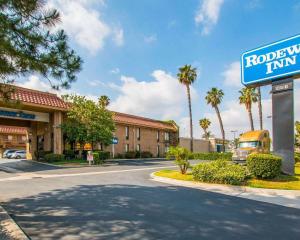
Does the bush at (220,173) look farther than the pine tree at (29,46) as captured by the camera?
Yes

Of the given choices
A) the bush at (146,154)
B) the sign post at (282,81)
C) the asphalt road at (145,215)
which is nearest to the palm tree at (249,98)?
the bush at (146,154)

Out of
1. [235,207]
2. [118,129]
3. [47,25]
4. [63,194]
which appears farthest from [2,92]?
[118,129]

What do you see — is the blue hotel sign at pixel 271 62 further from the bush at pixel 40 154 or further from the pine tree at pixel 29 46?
the bush at pixel 40 154

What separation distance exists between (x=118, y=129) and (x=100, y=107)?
425 inches

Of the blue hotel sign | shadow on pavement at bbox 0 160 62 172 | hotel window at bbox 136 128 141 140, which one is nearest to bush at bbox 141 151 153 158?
hotel window at bbox 136 128 141 140

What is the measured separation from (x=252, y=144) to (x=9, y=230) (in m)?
24.1

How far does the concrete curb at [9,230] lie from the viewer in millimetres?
5492

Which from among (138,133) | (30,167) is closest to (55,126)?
(30,167)

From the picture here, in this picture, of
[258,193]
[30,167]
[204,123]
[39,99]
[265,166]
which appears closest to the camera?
[258,193]

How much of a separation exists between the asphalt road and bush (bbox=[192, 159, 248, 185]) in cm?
223

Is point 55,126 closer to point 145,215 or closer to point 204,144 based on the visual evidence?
point 145,215

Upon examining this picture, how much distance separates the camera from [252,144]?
86.7ft

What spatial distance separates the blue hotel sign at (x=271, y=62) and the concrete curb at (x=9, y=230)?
47.5 feet

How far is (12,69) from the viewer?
7539 mm
